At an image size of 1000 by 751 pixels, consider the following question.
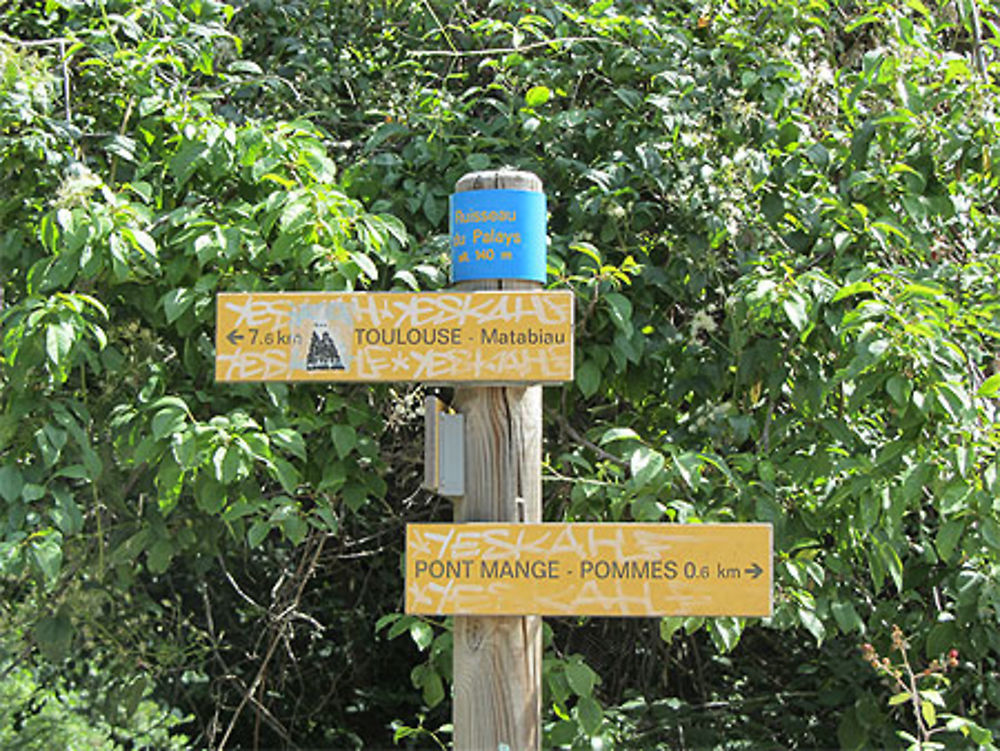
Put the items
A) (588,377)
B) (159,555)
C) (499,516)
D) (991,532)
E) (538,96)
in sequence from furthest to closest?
(538,96), (159,555), (588,377), (991,532), (499,516)

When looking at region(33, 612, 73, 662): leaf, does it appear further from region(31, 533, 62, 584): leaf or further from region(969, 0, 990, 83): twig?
region(969, 0, 990, 83): twig

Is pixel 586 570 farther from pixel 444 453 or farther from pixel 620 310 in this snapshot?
pixel 620 310

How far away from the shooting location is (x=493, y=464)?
98.6 inches

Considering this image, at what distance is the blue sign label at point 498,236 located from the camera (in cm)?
245

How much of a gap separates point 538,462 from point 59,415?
1211 mm

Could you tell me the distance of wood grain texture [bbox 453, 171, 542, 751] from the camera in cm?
246

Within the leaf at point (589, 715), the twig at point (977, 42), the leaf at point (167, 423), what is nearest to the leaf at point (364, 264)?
the leaf at point (167, 423)

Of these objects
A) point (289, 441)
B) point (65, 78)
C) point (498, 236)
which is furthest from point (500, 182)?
point (65, 78)

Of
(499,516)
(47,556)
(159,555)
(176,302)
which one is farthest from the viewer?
(159,555)

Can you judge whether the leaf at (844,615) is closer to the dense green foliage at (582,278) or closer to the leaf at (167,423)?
the dense green foliage at (582,278)

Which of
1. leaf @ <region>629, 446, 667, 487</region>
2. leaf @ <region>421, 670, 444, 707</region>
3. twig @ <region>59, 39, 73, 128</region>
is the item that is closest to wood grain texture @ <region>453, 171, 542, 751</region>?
leaf @ <region>629, 446, 667, 487</region>

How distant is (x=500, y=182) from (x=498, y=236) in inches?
4.6

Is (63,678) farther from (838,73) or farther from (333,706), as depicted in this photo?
(838,73)

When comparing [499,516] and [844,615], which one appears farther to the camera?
[844,615]
